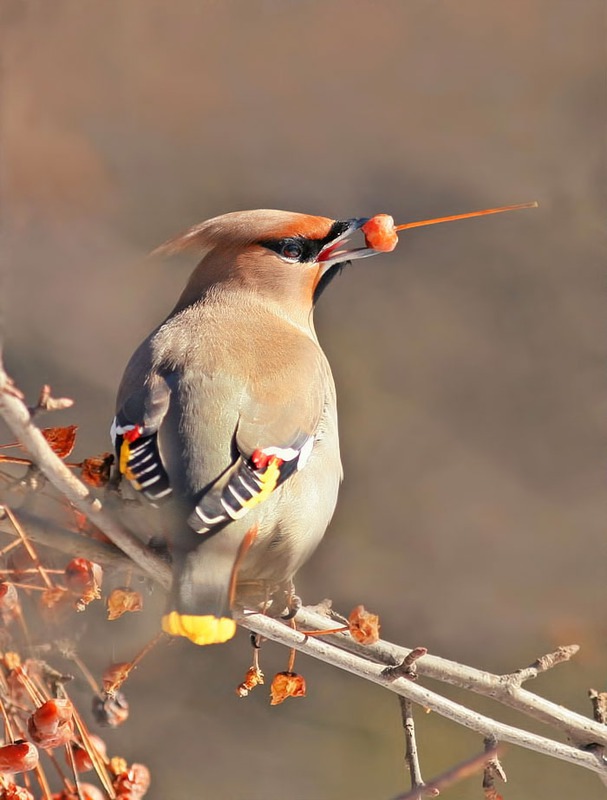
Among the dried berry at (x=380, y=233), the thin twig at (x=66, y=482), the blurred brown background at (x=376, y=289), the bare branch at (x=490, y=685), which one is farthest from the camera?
the blurred brown background at (x=376, y=289)

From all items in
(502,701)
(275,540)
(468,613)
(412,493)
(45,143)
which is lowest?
(468,613)

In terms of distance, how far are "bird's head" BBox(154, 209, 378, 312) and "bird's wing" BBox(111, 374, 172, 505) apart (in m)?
0.31

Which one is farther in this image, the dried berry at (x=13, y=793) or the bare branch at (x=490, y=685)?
the bare branch at (x=490, y=685)

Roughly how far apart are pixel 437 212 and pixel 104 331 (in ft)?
2.09

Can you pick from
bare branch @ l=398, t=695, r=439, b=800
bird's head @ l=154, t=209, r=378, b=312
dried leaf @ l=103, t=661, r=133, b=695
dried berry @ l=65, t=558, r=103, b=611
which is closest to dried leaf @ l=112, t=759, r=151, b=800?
dried leaf @ l=103, t=661, r=133, b=695

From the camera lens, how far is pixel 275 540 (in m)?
1.32

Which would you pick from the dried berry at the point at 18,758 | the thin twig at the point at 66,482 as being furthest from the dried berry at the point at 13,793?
the thin twig at the point at 66,482

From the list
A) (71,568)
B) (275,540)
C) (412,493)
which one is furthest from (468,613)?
(71,568)

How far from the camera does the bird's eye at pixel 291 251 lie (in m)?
1.53

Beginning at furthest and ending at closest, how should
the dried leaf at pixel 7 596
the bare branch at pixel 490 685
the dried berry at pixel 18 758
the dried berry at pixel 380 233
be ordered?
1. the dried berry at pixel 380 233
2. the bare branch at pixel 490 685
3. the dried leaf at pixel 7 596
4. the dried berry at pixel 18 758

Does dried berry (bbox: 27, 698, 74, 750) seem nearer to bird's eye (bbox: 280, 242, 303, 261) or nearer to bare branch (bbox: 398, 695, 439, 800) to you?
bare branch (bbox: 398, 695, 439, 800)

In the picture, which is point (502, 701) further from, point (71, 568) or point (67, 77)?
point (67, 77)

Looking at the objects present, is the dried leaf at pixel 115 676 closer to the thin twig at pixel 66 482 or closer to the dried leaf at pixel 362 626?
the thin twig at pixel 66 482

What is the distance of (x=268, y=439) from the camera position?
125 cm
